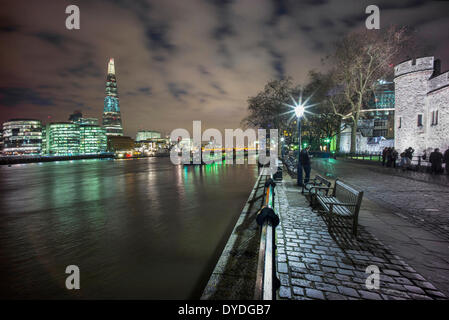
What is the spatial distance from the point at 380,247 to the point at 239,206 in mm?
4702

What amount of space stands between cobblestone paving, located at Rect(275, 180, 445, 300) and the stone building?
1998 cm

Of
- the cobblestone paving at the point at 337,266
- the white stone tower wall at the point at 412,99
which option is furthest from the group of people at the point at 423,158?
the cobblestone paving at the point at 337,266

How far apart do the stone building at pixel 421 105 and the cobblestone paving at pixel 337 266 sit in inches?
786

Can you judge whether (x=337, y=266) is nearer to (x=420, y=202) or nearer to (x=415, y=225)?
(x=415, y=225)

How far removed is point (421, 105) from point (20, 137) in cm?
19859

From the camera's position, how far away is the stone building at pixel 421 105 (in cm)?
A: 1775

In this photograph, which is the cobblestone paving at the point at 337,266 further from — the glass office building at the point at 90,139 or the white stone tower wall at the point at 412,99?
the glass office building at the point at 90,139

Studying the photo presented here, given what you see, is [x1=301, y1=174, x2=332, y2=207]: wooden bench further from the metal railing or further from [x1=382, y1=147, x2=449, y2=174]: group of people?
[x1=382, y1=147, x2=449, y2=174]: group of people

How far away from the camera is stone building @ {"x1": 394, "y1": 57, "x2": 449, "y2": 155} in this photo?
17750 mm

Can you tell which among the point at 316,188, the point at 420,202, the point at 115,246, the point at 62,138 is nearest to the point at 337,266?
the point at 316,188

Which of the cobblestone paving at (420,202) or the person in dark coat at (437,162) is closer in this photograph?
the cobblestone paving at (420,202)

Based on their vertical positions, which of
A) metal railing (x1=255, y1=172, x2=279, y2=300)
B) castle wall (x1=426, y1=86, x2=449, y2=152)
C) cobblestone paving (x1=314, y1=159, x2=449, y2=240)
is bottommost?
cobblestone paving (x1=314, y1=159, x2=449, y2=240)

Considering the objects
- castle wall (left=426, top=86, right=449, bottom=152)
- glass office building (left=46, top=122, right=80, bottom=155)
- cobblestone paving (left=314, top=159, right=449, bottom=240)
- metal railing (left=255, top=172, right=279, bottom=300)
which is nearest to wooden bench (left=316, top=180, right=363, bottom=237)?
cobblestone paving (left=314, top=159, right=449, bottom=240)

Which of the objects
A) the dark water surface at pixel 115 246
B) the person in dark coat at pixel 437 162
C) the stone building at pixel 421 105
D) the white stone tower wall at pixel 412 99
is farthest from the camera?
the white stone tower wall at pixel 412 99
